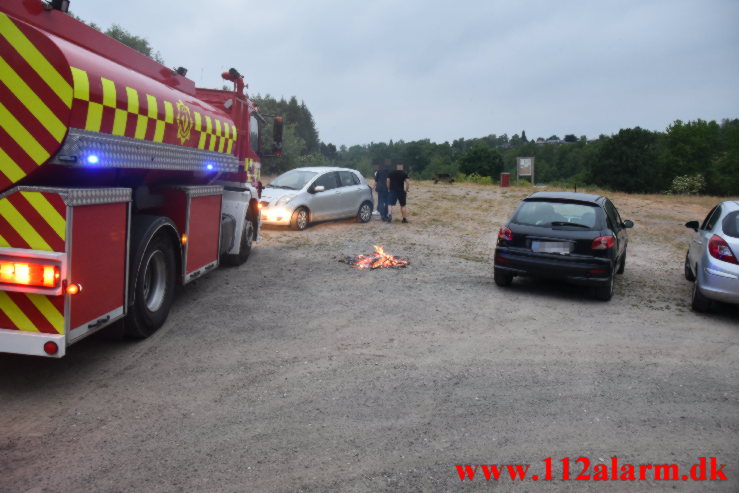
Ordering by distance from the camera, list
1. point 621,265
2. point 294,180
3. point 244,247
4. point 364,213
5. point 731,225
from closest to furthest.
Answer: point 731,225
point 244,247
point 621,265
point 294,180
point 364,213

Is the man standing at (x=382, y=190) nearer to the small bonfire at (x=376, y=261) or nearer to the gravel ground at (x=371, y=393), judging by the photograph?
the small bonfire at (x=376, y=261)

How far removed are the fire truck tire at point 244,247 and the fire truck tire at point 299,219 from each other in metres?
3.68

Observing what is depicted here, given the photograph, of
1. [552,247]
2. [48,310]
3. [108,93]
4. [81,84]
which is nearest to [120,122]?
[108,93]

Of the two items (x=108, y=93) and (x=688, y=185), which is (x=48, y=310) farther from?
(x=688, y=185)

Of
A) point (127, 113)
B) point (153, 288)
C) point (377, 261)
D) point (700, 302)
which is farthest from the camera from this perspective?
point (377, 261)

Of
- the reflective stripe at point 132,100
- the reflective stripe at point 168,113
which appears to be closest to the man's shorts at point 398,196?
the reflective stripe at point 168,113

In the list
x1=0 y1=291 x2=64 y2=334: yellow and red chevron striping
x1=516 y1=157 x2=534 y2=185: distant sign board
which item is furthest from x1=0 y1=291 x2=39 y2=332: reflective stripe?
x1=516 y1=157 x2=534 y2=185: distant sign board

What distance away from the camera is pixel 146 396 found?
4004 millimetres

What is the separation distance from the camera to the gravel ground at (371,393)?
3.10 m

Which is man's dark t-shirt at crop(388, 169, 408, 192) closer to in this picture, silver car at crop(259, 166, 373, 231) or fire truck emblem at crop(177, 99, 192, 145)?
silver car at crop(259, 166, 373, 231)

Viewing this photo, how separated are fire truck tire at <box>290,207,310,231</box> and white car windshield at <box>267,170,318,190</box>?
2.00 feet

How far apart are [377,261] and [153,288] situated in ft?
15.4

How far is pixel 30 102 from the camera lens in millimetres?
3746

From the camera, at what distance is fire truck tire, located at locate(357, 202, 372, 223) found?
1555cm
